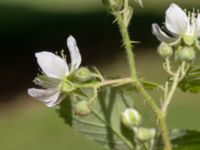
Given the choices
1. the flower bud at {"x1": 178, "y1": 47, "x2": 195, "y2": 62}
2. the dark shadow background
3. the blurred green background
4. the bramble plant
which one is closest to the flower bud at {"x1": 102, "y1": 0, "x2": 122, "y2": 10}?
the bramble plant

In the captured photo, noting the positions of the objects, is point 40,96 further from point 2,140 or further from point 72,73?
point 2,140

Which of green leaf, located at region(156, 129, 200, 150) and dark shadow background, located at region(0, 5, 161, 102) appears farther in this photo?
dark shadow background, located at region(0, 5, 161, 102)

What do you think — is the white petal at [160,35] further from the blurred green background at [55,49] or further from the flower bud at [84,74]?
the blurred green background at [55,49]

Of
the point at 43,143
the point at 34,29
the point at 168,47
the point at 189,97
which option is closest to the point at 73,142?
the point at 43,143

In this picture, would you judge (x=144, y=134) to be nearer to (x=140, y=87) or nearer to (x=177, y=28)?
(x=140, y=87)

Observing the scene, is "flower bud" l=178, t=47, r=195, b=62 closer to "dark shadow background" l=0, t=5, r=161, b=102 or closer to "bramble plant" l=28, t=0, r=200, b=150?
"bramble plant" l=28, t=0, r=200, b=150

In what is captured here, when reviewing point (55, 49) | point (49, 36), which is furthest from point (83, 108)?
point (49, 36)

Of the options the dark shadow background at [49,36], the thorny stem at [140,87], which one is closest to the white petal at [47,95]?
the thorny stem at [140,87]
